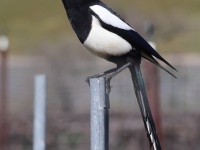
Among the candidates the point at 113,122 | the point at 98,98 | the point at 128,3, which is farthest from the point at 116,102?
the point at 128,3

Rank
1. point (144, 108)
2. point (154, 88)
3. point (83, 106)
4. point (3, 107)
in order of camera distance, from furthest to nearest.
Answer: point (83, 106)
point (3, 107)
point (154, 88)
point (144, 108)

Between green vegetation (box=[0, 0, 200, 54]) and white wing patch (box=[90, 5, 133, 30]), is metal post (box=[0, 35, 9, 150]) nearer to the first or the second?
white wing patch (box=[90, 5, 133, 30])

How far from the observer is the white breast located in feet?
19.5

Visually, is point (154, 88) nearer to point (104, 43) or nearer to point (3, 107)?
point (3, 107)

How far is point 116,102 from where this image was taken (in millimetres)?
10289

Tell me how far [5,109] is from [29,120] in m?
0.72

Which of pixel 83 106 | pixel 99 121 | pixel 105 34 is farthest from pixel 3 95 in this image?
pixel 99 121

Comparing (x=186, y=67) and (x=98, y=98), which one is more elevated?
(x=186, y=67)

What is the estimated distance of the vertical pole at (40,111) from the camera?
650 cm

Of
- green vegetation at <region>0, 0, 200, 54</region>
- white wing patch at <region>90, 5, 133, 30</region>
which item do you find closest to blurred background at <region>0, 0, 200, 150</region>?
white wing patch at <region>90, 5, 133, 30</region>

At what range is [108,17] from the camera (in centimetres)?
607

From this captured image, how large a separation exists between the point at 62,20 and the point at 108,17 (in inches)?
565

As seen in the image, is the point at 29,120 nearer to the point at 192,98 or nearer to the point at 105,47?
the point at 192,98

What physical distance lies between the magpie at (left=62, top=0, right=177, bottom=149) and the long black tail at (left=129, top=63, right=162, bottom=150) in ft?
0.34
